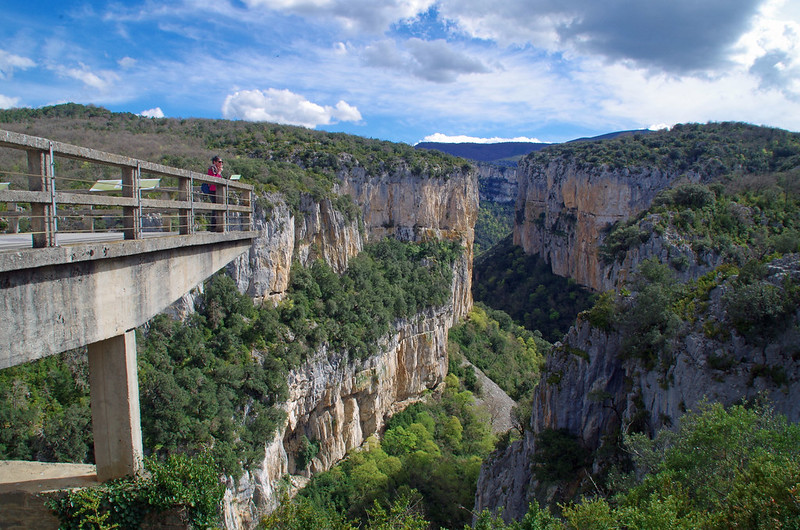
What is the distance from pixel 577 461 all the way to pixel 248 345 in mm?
15472

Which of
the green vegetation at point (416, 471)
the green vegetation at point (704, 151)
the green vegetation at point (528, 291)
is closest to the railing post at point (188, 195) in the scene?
the green vegetation at point (416, 471)

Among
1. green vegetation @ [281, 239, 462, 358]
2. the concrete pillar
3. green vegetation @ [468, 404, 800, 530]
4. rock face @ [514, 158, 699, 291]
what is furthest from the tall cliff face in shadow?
rock face @ [514, 158, 699, 291]

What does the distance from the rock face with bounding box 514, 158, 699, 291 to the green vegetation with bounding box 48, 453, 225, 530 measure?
140ft

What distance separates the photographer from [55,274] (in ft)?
17.4

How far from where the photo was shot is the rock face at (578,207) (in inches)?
2042

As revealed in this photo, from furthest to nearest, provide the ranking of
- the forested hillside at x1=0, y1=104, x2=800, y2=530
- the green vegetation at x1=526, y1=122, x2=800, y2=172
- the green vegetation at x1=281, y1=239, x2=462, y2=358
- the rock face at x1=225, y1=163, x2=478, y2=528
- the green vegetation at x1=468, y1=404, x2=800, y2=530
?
the green vegetation at x1=526, y1=122, x2=800, y2=172 → the green vegetation at x1=281, y1=239, x2=462, y2=358 → the rock face at x1=225, y1=163, x2=478, y2=528 → the forested hillside at x1=0, y1=104, x2=800, y2=530 → the green vegetation at x1=468, y1=404, x2=800, y2=530

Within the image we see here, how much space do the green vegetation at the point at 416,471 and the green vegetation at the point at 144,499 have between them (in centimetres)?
1099

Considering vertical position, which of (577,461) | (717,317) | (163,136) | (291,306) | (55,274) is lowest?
(577,461)

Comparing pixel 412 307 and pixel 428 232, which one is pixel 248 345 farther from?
pixel 428 232

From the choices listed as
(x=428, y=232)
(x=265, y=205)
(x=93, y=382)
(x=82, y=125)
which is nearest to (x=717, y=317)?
(x=93, y=382)

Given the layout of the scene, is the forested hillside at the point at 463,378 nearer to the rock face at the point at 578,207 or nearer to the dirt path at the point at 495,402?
the dirt path at the point at 495,402

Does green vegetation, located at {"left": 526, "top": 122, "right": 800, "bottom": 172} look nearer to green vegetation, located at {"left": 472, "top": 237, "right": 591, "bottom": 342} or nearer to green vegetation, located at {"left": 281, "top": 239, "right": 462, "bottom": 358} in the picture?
green vegetation, located at {"left": 472, "top": 237, "right": 591, "bottom": 342}

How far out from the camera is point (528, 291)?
6241 cm

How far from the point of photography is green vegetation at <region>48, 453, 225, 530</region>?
714cm
